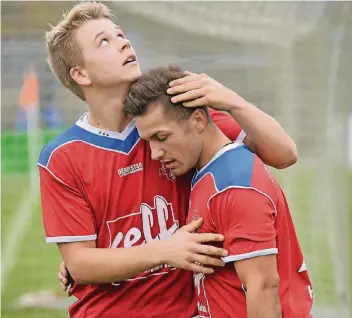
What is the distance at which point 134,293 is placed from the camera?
2.86 m

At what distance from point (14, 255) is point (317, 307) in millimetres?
2316

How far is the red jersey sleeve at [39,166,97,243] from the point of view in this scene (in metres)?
2.76

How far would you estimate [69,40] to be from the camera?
284cm

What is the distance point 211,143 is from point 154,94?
0.24 meters

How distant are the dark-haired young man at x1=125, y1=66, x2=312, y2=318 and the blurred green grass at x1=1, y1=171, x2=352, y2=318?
279 cm

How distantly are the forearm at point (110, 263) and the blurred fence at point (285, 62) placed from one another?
277cm

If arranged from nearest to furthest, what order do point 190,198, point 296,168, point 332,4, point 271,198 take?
point 271,198 < point 190,198 < point 332,4 < point 296,168

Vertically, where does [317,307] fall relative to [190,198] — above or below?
below

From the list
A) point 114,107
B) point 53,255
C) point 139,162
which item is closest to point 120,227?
point 139,162

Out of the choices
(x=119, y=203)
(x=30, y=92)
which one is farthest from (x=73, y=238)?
(x=30, y=92)

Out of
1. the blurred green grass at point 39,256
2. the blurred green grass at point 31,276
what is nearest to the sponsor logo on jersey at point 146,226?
the blurred green grass at point 39,256

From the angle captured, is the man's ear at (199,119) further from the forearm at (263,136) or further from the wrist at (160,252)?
the wrist at (160,252)

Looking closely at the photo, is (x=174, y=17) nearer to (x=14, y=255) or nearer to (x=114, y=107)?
(x=14, y=255)

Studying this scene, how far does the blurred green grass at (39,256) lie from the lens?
5.46 metres
